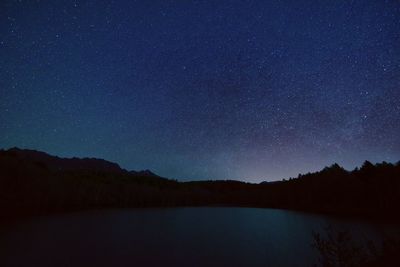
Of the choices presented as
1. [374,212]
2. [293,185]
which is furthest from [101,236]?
[293,185]

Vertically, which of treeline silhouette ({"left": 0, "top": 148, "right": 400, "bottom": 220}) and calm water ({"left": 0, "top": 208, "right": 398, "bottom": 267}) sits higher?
treeline silhouette ({"left": 0, "top": 148, "right": 400, "bottom": 220})

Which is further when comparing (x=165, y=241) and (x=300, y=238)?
(x=300, y=238)

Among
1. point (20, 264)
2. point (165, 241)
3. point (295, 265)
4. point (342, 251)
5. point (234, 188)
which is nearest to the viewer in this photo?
point (342, 251)

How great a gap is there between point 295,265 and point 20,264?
1750 cm

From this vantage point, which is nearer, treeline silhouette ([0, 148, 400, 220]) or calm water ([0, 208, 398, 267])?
calm water ([0, 208, 398, 267])

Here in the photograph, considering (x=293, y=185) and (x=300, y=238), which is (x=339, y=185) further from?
(x=300, y=238)

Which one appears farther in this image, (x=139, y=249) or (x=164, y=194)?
(x=164, y=194)

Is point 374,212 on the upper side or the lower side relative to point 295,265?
upper

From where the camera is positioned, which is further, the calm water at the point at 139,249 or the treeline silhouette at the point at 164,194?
the treeline silhouette at the point at 164,194

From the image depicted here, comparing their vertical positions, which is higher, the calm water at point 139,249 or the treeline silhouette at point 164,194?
the treeline silhouette at point 164,194

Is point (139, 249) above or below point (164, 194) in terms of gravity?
below

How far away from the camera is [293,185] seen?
107 meters

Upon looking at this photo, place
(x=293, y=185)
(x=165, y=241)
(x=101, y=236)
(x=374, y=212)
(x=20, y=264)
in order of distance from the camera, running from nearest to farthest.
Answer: (x=20, y=264) < (x=165, y=241) < (x=101, y=236) < (x=374, y=212) < (x=293, y=185)

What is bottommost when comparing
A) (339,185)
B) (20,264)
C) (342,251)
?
(20,264)
